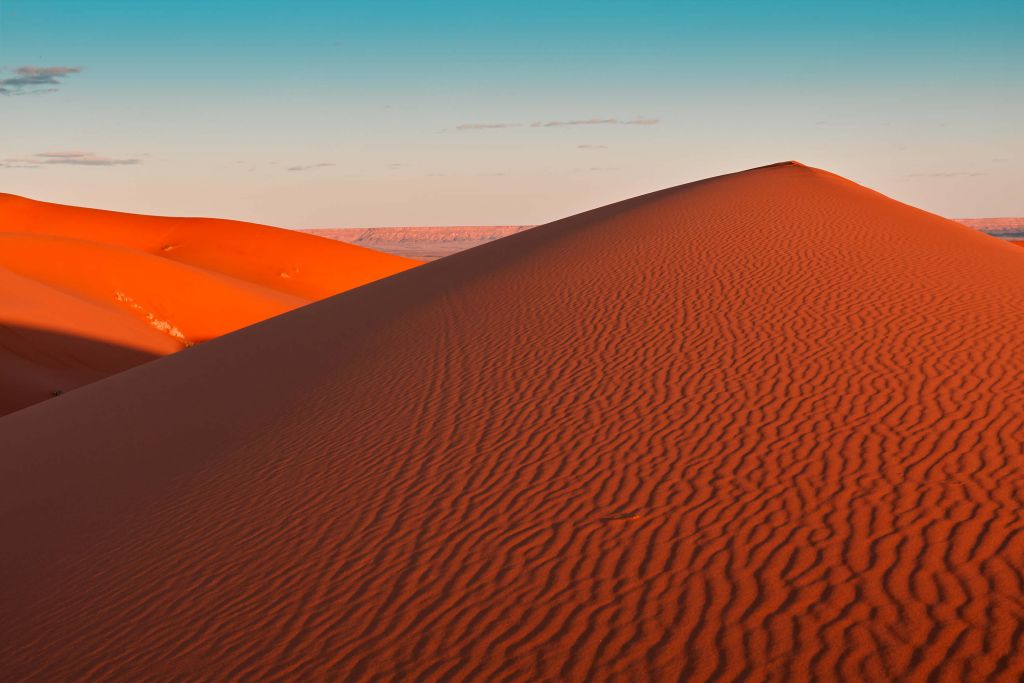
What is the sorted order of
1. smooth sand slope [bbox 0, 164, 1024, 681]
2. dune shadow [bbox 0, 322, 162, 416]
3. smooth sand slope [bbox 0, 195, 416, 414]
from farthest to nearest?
smooth sand slope [bbox 0, 195, 416, 414]
dune shadow [bbox 0, 322, 162, 416]
smooth sand slope [bbox 0, 164, 1024, 681]

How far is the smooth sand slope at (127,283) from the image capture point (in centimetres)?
2267

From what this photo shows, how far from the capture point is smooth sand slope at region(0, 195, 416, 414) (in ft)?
74.4

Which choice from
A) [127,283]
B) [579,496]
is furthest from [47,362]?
[579,496]

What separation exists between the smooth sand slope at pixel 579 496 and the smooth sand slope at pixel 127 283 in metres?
8.97

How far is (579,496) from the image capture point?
7.12 metres

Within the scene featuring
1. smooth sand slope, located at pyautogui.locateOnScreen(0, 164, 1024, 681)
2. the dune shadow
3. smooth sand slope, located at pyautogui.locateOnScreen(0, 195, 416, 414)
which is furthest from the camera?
smooth sand slope, located at pyautogui.locateOnScreen(0, 195, 416, 414)

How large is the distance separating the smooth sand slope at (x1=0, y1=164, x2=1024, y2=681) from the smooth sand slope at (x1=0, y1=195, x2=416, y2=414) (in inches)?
353

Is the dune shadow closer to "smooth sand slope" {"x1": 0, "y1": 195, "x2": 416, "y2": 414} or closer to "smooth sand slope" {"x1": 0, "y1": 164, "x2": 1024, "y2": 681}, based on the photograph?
"smooth sand slope" {"x1": 0, "y1": 195, "x2": 416, "y2": 414}

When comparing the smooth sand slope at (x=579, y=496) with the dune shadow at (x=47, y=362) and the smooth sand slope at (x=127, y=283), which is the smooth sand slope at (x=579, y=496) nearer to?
the dune shadow at (x=47, y=362)

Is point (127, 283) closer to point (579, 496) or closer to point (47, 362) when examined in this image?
point (47, 362)

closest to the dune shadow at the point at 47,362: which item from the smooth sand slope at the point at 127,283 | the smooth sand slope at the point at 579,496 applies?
the smooth sand slope at the point at 127,283

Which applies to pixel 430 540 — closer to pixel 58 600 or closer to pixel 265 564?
pixel 265 564

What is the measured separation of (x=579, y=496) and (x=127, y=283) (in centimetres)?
3211

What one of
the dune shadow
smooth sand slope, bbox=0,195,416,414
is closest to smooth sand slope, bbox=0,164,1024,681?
the dune shadow
